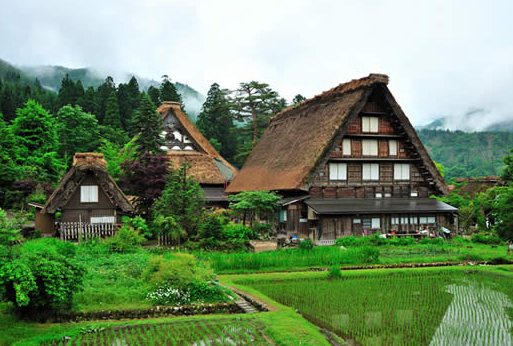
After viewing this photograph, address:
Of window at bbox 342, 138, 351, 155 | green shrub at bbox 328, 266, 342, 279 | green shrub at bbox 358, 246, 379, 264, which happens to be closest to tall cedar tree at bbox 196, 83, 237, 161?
window at bbox 342, 138, 351, 155

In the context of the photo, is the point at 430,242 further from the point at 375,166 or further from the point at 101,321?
the point at 101,321

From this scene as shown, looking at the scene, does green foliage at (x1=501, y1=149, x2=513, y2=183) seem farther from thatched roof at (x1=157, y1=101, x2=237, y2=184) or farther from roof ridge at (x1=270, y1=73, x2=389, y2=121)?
thatched roof at (x1=157, y1=101, x2=237, y2=184)

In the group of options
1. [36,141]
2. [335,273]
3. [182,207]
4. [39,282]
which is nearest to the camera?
[39,282]

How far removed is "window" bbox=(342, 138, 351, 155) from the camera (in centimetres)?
2453

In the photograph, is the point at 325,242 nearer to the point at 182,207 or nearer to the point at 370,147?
the point at 370,147

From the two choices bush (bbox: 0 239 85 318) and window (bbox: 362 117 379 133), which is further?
window (bbox: 362 117 379 133)

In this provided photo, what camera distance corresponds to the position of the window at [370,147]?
81.9ft

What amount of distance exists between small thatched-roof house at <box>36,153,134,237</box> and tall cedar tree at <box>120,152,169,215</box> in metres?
1.37

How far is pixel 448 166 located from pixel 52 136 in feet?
223

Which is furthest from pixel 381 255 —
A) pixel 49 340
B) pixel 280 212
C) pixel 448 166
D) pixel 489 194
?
pixel 448 166

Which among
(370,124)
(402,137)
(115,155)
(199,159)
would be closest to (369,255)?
(370,124)

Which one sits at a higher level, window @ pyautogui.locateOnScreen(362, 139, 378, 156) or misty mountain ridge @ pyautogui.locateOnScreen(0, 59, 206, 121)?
misty mountain ridge @ pyautogui.locateOnScreen(0, 59, 206, 121)

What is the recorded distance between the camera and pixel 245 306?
1014 cm

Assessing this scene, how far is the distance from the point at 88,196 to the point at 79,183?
756mm
